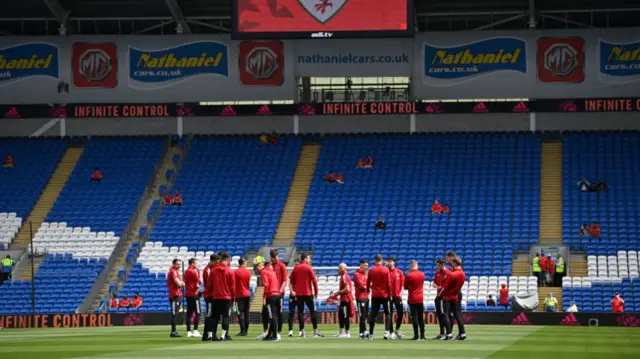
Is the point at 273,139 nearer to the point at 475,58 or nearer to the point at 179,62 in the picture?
the point at 179,62

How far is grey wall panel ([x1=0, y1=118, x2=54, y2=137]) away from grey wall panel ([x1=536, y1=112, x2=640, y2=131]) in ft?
83.1

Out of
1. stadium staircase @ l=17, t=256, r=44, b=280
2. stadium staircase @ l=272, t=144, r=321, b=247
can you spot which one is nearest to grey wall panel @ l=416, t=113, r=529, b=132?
stadium staircase @ l=272, t=144, r=321, b=247

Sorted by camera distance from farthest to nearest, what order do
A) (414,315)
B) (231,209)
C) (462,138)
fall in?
1. (462,138)
2. (231,209)
3. (414,315)

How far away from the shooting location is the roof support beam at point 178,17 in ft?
174

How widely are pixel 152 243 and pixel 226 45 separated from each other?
11667mm

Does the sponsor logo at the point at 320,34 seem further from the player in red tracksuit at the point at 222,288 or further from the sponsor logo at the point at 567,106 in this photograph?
the player in red tracksuit at the point at 222,288

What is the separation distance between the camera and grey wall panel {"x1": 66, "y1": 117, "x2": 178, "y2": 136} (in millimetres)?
59438

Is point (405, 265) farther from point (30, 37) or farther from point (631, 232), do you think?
point (30, 37)

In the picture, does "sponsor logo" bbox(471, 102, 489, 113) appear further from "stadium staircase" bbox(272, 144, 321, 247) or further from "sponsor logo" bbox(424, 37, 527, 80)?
"stadium staircase" bbox(272, 144, 321, 247)

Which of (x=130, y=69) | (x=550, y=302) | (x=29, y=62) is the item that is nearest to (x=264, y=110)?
(x=130, y=69)

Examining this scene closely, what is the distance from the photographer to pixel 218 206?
53.6 m

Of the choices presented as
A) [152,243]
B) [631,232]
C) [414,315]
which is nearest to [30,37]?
[152,243]

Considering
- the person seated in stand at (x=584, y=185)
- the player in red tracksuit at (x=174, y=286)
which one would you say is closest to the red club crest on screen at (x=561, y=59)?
the person seated in stand at (x=584, y=185)

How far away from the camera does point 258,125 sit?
58.8 meters
